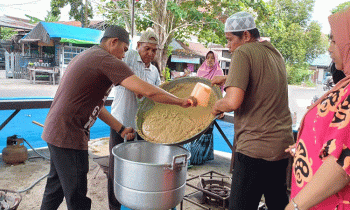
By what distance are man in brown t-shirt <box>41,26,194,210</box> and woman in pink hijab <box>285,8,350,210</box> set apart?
980 mm

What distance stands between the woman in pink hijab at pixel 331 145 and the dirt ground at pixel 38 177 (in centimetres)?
221

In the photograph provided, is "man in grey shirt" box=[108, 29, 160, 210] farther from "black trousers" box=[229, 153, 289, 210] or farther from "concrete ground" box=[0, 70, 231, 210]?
"black trousers" box=[229, 153, 289, 210]

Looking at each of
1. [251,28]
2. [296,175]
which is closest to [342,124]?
[296,175]

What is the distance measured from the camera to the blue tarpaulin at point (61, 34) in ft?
43.2

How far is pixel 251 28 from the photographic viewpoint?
1683mm

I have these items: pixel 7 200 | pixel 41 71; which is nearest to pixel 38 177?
pixel 7 200

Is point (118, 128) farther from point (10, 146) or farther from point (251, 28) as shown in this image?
point (10, 146)

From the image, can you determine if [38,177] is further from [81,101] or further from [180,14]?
[180,14]

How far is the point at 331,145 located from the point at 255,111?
0.75 metres

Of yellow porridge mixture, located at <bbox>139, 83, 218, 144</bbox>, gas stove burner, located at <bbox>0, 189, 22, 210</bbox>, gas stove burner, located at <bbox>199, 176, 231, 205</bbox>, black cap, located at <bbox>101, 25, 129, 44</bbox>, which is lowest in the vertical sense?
gas stove burner, located at <bbox>199, 176, 231, 205</bbox>

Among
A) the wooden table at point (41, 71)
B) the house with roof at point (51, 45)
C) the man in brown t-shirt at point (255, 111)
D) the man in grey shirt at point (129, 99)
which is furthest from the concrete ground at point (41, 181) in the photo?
the wooden table at point (41, 71)

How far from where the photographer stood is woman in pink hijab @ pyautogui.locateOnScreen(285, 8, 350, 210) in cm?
86

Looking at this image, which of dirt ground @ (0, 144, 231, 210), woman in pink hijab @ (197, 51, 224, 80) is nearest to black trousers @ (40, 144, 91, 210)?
dirt ground @ (0, 144, 231, 210)

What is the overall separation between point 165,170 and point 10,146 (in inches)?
143
